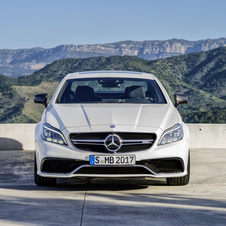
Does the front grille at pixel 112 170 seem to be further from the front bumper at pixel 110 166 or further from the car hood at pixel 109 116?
the car hood at pixel 109 116

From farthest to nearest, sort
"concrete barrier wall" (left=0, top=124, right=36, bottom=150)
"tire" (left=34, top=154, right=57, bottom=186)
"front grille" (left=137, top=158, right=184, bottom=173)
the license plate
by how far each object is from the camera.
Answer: "concrete barrier wall" (left=0, top=124, right=36, bottom=150), "tire" (left=34, top=154, right=57, bottom=186), "front grille" (left=137, top=158, right=184, bottom=173), the license plate

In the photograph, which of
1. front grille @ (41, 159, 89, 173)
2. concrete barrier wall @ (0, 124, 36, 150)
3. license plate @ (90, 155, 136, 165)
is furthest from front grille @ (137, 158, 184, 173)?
concrete barrier wall @ (0, 124, 36, 150)

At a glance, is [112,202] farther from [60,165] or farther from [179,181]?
[179,181]

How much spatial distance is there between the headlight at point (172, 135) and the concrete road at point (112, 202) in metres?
0.62

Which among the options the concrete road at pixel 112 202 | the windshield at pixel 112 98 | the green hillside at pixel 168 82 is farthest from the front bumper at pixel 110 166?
the green hillside at pixel 168 82

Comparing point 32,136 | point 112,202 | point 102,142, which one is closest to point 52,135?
point 102,142

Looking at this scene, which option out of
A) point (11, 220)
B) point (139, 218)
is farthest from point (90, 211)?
point (11, 220)

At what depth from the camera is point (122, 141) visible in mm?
4289

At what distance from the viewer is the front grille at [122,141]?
14.1 feet

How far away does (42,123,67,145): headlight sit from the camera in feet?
14.4

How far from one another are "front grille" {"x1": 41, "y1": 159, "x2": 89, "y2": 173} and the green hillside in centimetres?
5038

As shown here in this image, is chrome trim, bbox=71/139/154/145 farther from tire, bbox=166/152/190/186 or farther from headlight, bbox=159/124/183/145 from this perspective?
tire, bbox=166/152/190/186

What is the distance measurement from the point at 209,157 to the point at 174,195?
13.3 ft

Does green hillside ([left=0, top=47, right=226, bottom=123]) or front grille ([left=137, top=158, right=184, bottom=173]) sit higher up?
front grille ([left=137, top=158, right=184, bottom=173])
